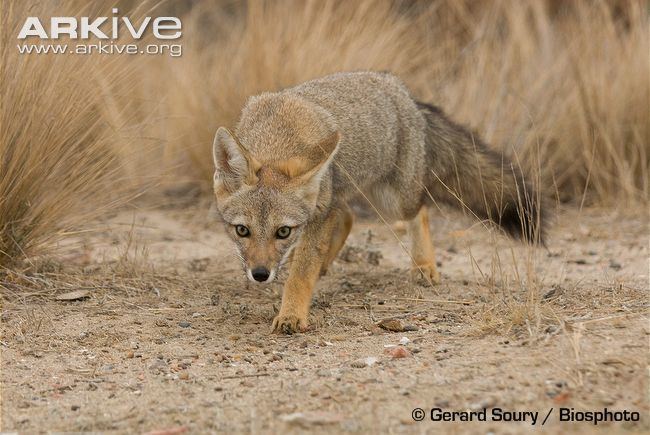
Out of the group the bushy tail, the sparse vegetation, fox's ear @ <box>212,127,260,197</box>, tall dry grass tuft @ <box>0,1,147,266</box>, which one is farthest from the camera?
the bushy tail

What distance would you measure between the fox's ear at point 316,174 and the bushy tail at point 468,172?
3.51 feet

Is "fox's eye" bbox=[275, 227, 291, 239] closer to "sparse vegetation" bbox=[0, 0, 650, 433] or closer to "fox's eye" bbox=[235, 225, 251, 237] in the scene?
"fox's eye" bbox=[235, 225, 251, 237]

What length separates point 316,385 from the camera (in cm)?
373

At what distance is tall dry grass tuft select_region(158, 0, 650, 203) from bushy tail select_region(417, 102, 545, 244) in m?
1.38

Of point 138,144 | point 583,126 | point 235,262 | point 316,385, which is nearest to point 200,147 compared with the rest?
point 138,144

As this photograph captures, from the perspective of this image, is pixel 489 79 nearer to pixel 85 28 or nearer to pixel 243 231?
pixel 85 28

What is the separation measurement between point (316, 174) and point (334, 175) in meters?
0.43

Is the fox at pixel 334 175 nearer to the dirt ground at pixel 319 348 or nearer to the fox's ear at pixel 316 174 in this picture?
the fox's ear at pixel 316 174

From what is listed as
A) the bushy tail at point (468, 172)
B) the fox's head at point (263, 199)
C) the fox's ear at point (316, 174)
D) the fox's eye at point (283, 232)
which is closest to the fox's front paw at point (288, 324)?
the fox's head at point (263, 199)

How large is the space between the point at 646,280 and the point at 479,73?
11.0 feet

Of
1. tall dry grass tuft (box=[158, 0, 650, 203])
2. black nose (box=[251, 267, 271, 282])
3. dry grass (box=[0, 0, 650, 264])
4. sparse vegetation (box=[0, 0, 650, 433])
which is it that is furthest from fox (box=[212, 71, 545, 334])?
tall dry grass tuft (box=[158, 0, 650, 203])

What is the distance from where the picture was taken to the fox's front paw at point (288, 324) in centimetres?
469

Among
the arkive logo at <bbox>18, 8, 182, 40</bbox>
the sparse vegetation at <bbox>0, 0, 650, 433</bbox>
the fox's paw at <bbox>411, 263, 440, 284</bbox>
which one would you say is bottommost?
the fox's paw at <bbox>411, 263, 440, 284</bbox>

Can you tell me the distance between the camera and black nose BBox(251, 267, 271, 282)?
4406mm
